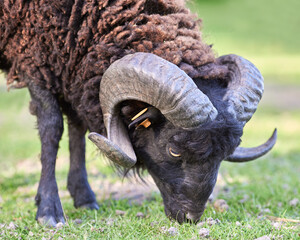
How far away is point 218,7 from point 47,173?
113 feet

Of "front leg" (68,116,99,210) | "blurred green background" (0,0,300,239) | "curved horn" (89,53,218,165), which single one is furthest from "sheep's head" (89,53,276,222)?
"front leg" (68,116,99,210)

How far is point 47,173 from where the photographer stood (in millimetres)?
5566

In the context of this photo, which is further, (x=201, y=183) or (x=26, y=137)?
(x=26, y=137)

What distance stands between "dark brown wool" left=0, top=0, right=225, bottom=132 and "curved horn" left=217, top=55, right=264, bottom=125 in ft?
0.69

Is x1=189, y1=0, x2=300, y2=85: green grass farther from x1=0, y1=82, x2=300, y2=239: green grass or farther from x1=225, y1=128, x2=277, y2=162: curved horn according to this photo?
x1=225, y1=128, x2=277, y2=162: curved horn

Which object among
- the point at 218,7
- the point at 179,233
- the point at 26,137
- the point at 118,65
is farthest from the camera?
the point at 218,7

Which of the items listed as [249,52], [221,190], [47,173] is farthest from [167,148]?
[249,52]

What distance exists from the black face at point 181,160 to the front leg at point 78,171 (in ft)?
4.40

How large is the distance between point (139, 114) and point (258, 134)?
26.1 feet

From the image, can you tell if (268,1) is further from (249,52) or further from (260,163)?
(260,163)

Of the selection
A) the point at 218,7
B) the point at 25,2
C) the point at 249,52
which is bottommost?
the point at 249,52

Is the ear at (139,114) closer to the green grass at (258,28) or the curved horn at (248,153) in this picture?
the curved horn at (248,153)

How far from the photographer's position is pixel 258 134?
12.4m

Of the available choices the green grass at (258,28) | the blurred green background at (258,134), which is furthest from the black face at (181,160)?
the green grass at (258,28)
